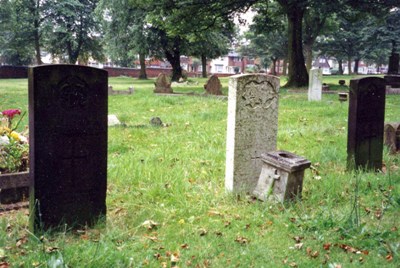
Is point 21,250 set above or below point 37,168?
below

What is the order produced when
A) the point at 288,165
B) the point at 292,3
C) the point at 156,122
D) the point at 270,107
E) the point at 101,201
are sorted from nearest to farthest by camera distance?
the point at 101,201 < the point at 288,165 < the point at 270,107 < the point at 156,122 < the point at 292,3

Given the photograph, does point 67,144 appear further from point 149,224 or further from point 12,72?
point 12,72

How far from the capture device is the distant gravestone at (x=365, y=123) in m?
6.39

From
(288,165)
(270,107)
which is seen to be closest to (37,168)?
(288,165)

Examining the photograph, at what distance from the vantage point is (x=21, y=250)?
3719 mm

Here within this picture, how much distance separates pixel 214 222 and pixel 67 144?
173 cm

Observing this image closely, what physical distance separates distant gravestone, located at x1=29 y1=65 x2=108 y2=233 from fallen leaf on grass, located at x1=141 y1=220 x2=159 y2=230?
0.49 metres

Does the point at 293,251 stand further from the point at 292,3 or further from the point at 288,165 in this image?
the point at 292,3

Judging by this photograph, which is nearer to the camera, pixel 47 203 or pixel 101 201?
pixel 47 203

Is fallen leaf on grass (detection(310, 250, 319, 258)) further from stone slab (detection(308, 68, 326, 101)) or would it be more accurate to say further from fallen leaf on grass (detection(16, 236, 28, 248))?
stone slab (detection(308, 68, 326, 101))

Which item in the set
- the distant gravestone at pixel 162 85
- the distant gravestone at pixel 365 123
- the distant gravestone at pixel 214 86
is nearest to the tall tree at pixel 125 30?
the distant gravestone at pixel 162 85

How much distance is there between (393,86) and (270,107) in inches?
737

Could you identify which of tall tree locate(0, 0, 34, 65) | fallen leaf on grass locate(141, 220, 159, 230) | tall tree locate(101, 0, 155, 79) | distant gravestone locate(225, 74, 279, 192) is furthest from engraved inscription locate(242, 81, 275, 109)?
tall tree locate(0, 0, 34, 65)

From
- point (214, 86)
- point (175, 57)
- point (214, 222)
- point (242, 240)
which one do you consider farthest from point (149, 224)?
point (175, 57)
